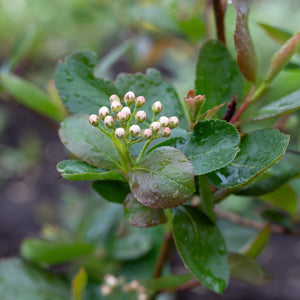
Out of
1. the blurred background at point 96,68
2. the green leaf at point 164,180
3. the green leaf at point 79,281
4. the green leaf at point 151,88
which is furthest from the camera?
the blurred background at point 96,68

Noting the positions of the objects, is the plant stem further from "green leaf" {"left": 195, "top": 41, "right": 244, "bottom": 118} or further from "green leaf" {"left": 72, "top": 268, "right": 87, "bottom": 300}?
"green leaf" {"left": 72, "top": 268, "right": 87, "bottom": 300}

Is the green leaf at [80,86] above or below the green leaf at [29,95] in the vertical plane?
above

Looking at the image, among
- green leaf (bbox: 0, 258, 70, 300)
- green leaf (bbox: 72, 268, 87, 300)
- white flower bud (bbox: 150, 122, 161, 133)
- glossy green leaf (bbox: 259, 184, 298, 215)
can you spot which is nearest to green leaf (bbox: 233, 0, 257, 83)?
white flower bud (bbox: 150, 122, 161, 133)

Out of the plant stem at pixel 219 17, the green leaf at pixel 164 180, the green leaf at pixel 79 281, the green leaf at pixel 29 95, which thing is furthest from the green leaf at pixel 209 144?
the green leaf at pixel 29 95

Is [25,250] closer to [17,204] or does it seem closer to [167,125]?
[167,125]

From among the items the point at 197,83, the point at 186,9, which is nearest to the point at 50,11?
the point at 186,9

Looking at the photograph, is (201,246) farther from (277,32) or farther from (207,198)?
(277,32)

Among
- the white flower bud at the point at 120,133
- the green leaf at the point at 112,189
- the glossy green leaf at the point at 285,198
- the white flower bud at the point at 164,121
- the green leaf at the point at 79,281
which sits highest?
the white flower bud at the point at 164,121

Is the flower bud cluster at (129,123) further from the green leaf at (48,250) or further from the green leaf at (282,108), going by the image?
the green leaf at (48,250)

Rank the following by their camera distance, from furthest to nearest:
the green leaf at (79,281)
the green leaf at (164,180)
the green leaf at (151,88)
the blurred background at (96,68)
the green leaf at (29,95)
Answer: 1. the blurred background at (96,68)
2. the green leaf at (29,95)
3. the green leaf at (79,281)
4. the green leaf at (151,88)
5. the green leaf at (164,180)
